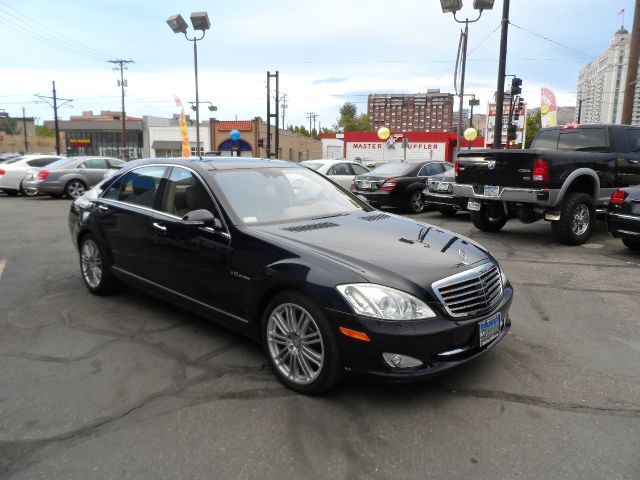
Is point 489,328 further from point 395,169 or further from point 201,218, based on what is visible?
point 395,169

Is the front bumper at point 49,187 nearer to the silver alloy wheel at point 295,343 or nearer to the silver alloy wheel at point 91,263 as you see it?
the silver alloy wheel at point 91,263

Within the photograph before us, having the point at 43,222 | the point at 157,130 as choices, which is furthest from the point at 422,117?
the point at 43,222

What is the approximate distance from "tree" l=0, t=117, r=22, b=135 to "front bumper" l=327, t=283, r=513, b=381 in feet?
441

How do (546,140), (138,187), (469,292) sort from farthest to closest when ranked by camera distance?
(546,140), (138,187), (469,292)

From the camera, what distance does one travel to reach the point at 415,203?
1370 cm

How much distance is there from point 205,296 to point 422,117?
435 feet

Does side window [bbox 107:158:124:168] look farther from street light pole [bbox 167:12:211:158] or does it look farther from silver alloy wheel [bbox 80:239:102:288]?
silver alloy wheel [bbox 80:239:102:288]

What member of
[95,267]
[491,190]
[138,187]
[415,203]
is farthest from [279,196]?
[415,203]

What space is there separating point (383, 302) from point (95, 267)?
3.75 metres

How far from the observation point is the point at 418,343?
294 centimetres

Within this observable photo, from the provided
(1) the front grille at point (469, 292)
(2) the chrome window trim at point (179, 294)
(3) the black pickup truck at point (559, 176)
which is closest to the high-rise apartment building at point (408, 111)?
(3) the black pickup truck at point (559, 176)

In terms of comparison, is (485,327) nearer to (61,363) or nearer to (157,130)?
(61,363)

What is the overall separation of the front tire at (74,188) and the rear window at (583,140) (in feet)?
49.4

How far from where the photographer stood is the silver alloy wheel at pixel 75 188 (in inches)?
683
